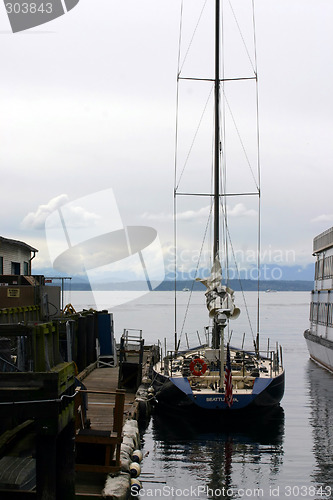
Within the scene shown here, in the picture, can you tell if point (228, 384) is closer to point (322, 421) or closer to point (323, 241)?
point (322, 421)

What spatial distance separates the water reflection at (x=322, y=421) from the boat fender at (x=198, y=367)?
510cm

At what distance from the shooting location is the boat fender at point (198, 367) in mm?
25344

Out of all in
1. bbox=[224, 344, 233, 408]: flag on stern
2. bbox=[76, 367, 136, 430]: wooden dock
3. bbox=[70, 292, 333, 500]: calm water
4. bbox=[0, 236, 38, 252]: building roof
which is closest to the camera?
bbox=[70, 292, 333, 500]: calm water

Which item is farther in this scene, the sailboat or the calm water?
the sailboat

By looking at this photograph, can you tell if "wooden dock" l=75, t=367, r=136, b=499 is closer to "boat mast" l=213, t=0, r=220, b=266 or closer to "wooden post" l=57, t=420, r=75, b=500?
"wooden post" l=57, t=420, r=75, b=500

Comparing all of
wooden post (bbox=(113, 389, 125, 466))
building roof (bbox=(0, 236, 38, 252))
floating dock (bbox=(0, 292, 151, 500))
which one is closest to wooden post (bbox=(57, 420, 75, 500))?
floating dock (bbox=(0, 292, 151, 500))

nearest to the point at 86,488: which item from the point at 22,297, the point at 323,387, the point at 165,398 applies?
the point at 165,398

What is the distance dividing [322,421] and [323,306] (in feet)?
57.9

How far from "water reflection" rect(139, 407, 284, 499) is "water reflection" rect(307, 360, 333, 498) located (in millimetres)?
1320

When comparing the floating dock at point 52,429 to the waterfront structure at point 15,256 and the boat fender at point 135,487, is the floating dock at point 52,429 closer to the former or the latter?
the boat fender at point 135,487

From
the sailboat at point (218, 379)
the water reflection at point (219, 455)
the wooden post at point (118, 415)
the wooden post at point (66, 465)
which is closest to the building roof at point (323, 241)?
the sailboat at point (218, 379)

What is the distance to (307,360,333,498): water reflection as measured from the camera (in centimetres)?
1925

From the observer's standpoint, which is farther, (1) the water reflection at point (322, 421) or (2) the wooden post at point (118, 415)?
(1) the water reflection at point (322, 421)

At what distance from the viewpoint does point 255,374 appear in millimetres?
25578
